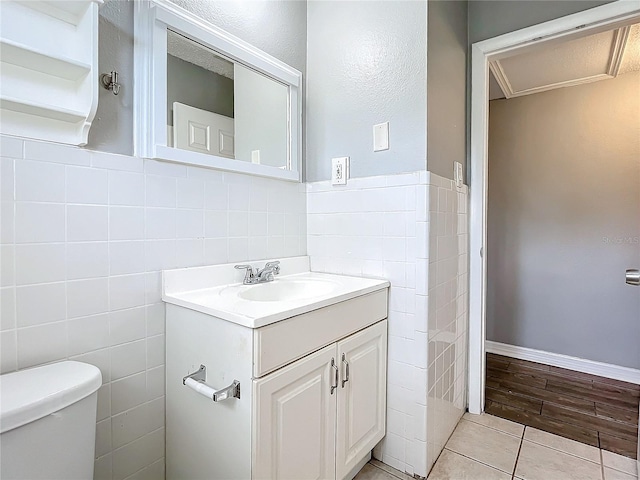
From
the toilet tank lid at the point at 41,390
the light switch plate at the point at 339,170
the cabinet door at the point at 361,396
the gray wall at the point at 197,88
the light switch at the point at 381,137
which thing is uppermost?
the gray wall at the point at 197,88

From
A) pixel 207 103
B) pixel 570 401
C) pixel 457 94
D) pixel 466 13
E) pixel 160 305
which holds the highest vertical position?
pixel 466 13

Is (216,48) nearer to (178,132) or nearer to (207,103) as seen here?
(207,103)

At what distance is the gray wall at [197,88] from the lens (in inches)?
48.7

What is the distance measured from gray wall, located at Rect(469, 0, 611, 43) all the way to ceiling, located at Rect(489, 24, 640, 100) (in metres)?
0.14

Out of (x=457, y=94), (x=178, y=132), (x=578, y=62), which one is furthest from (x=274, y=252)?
(x=578, y=62)

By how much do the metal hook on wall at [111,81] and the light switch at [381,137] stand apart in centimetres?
102

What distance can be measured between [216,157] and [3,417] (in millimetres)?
994

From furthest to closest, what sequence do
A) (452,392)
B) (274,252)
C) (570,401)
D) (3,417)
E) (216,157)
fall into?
1. (570,401)
2. (452,392)
3. (274,252)
4. (216,157)
5. (3,417)

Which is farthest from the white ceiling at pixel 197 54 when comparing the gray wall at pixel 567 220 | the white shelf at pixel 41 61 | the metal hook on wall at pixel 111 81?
the gray wall at pixel 567 220

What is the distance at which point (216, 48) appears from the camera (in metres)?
1.38

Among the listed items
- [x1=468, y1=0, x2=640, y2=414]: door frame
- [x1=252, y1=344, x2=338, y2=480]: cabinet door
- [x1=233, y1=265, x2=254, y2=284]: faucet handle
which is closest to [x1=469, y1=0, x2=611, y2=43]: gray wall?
[x1=468, y1=0, x2=640, y2=414]: door frame

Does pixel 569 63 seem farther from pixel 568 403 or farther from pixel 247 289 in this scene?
pixel 247 289

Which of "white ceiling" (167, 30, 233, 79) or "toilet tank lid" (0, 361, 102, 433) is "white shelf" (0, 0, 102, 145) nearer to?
"white ceiling" (167, 30, 233, 79)

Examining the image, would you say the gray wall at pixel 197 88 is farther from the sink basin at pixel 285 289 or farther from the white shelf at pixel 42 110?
the sink basin at pixel 285 289
